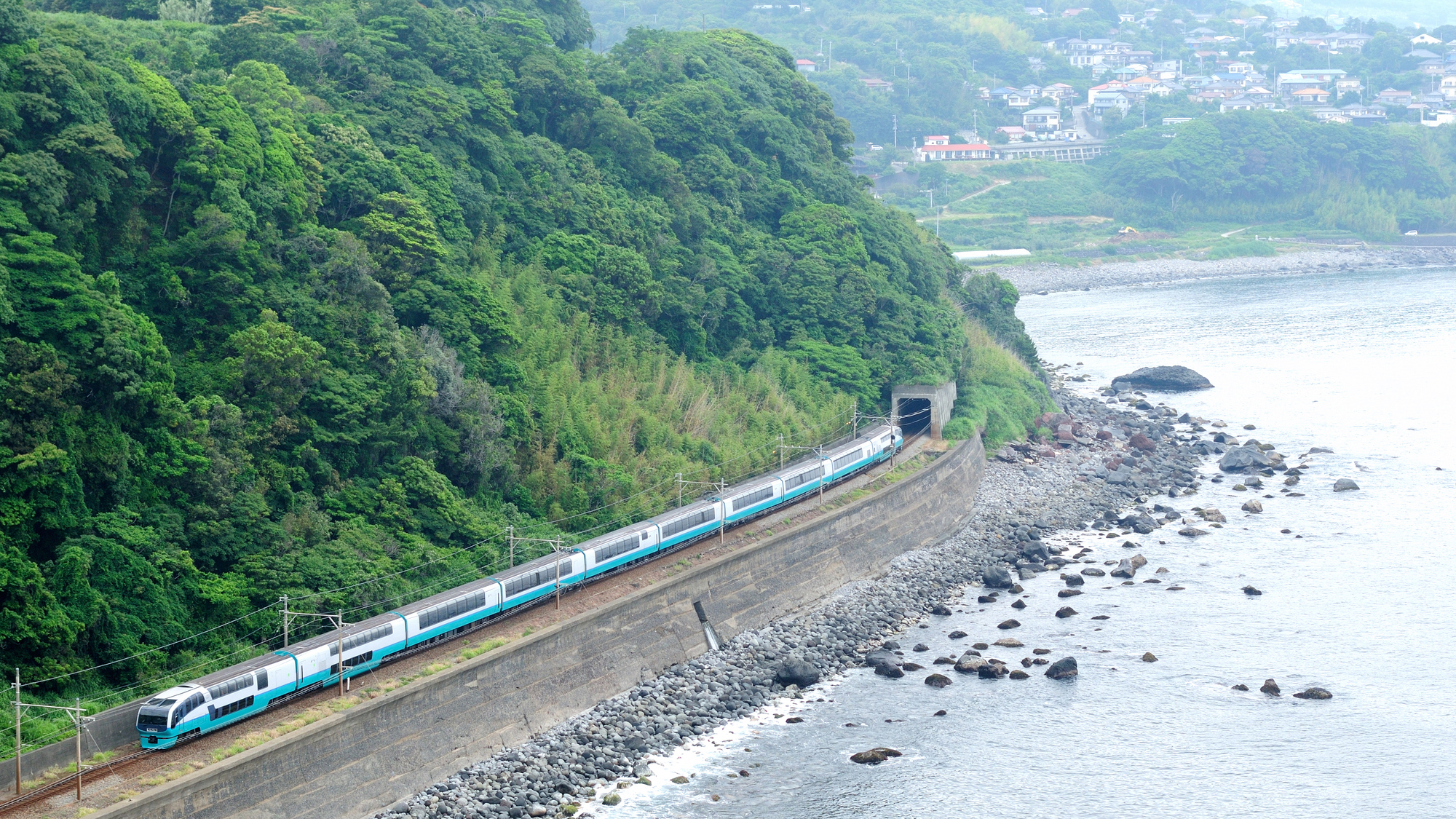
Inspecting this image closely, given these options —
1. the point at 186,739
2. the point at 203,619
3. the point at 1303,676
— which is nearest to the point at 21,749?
the point at 186,739

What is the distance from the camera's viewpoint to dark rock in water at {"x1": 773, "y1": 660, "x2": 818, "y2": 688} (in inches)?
1822

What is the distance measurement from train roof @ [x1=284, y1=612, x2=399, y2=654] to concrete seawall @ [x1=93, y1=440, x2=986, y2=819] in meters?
2.25

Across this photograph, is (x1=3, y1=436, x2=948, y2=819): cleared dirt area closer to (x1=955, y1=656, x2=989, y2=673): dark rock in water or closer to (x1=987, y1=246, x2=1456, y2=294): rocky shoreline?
(x1=955, y1=656, x2=989, y2=673): dark rock in water

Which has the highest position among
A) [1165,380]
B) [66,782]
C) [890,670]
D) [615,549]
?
[66,782]

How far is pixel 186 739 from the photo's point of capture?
33375mm

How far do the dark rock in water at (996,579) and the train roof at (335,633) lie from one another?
2661 centimetres

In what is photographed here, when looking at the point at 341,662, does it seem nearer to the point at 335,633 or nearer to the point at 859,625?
the point at 335,633

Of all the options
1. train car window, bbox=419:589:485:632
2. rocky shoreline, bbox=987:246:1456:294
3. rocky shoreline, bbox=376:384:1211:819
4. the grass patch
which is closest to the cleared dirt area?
train car window, bbox=419:589:485:632

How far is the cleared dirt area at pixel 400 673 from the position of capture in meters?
30.9

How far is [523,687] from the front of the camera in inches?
1582

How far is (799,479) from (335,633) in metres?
24.3

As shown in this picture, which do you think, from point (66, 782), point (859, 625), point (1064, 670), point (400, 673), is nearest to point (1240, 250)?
point (859, 625)

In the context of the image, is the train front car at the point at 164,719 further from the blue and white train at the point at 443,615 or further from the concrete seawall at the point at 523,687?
the concrete seawall at the point at 523,687

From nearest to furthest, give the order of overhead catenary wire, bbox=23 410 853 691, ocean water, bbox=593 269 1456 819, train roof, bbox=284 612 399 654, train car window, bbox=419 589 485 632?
overhead catenary wire, bbox=23 410 853 691, train roof, bbox=284 612 399 654, ocean water, bbox=593 269 1456 819, train car window, bbox=419 589 485 632
